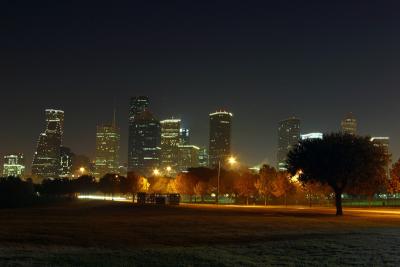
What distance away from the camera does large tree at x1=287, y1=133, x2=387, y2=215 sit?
197ft

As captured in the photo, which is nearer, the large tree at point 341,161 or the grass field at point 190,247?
the grass field at point 190,247

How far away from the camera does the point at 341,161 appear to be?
59844mm

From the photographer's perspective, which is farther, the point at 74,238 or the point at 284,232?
the point at 284,232

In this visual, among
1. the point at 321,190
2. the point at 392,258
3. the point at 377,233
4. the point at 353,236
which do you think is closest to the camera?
the point at 392,258

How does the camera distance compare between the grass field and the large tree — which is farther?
the large tree

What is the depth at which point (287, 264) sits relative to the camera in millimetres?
18266

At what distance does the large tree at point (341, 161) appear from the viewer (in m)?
60.0

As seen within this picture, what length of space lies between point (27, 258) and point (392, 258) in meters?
12.8

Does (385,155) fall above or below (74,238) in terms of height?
above

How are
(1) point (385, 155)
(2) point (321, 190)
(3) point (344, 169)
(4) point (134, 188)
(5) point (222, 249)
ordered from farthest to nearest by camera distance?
(4) point (134, 188)
(2) point (321, 190)
(1) point (385, 155)
(3) point (344, 169)
(5) point (222, 249)

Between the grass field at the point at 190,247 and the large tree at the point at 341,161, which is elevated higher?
the large tree at the point at 341,161

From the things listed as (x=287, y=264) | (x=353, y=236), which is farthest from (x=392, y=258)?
(x=353, y=236)

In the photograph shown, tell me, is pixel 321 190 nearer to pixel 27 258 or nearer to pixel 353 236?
pixel 353 236

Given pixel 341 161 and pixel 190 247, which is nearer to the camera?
pixel 190 247
